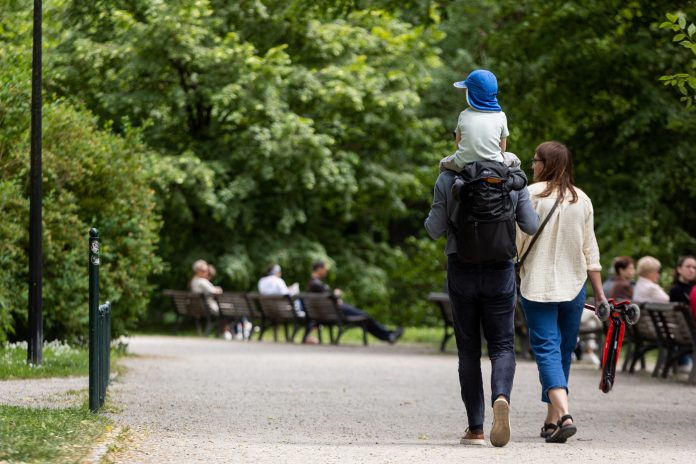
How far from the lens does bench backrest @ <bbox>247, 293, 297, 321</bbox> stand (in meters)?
24.6

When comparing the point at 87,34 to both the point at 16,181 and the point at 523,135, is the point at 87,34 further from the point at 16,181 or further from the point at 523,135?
the point at 16,181

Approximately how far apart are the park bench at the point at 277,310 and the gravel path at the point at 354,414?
6738mm

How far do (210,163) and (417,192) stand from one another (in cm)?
662

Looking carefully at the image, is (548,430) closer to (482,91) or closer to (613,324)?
(613,324)

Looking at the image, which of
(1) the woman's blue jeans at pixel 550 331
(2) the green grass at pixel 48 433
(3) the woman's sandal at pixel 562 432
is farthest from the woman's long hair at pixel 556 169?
(2) the green grass at pixel 48 433

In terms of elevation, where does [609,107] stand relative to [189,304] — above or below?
above

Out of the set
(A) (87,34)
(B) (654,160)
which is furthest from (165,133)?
→ (B) (654,160)

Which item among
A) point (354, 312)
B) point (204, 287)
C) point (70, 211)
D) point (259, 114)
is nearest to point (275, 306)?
point (354, 312)

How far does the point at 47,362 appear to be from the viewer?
13.2 metres

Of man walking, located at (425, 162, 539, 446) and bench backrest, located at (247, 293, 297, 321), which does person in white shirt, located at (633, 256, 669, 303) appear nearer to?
man walking, located at (425, 162, 539, 446)

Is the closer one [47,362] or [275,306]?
[47,362]

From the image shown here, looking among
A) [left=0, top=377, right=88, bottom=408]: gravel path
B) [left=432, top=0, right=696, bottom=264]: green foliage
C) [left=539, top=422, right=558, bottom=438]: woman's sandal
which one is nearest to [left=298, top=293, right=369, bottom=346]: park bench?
[left=432, top=0, right=696, bottom=264]: green foliage

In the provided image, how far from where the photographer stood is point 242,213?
3006cm

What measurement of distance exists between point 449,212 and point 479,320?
0.68 m
